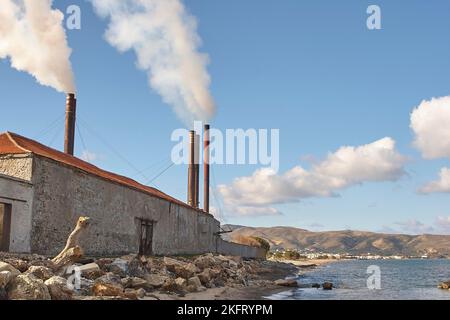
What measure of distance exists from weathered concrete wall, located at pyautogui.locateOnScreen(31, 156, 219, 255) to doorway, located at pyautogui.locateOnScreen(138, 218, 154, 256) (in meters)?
0.43

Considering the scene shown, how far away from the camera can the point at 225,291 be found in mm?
21422

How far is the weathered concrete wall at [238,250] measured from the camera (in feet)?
153

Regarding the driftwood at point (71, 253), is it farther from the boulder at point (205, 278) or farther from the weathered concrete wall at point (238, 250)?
the weathered concrete wall at point (238, 250)

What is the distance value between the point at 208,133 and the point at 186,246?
1726cm

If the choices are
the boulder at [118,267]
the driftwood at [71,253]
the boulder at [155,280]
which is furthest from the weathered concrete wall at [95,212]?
the boulder at [155,280]

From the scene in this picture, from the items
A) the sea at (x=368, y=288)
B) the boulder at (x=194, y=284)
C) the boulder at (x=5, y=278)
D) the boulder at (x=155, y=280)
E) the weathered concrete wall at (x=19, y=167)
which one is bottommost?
the sea at (x=368, y=288)

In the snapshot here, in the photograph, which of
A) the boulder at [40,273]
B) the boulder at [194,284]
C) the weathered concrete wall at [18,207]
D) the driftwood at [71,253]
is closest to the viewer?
the boulder at [40,273]

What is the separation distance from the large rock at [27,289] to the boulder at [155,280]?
575cm

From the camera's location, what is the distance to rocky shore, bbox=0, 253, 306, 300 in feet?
39.5

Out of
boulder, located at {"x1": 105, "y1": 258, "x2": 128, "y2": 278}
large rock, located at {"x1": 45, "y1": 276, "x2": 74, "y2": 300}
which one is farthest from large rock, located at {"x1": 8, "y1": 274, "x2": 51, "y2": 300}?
boulder, located at {"x1": 105, "y1": 258, "x2": 128, "y2": 278}

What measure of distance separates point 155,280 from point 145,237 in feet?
39.3

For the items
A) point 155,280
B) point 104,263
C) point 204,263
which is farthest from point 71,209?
point 204,263
